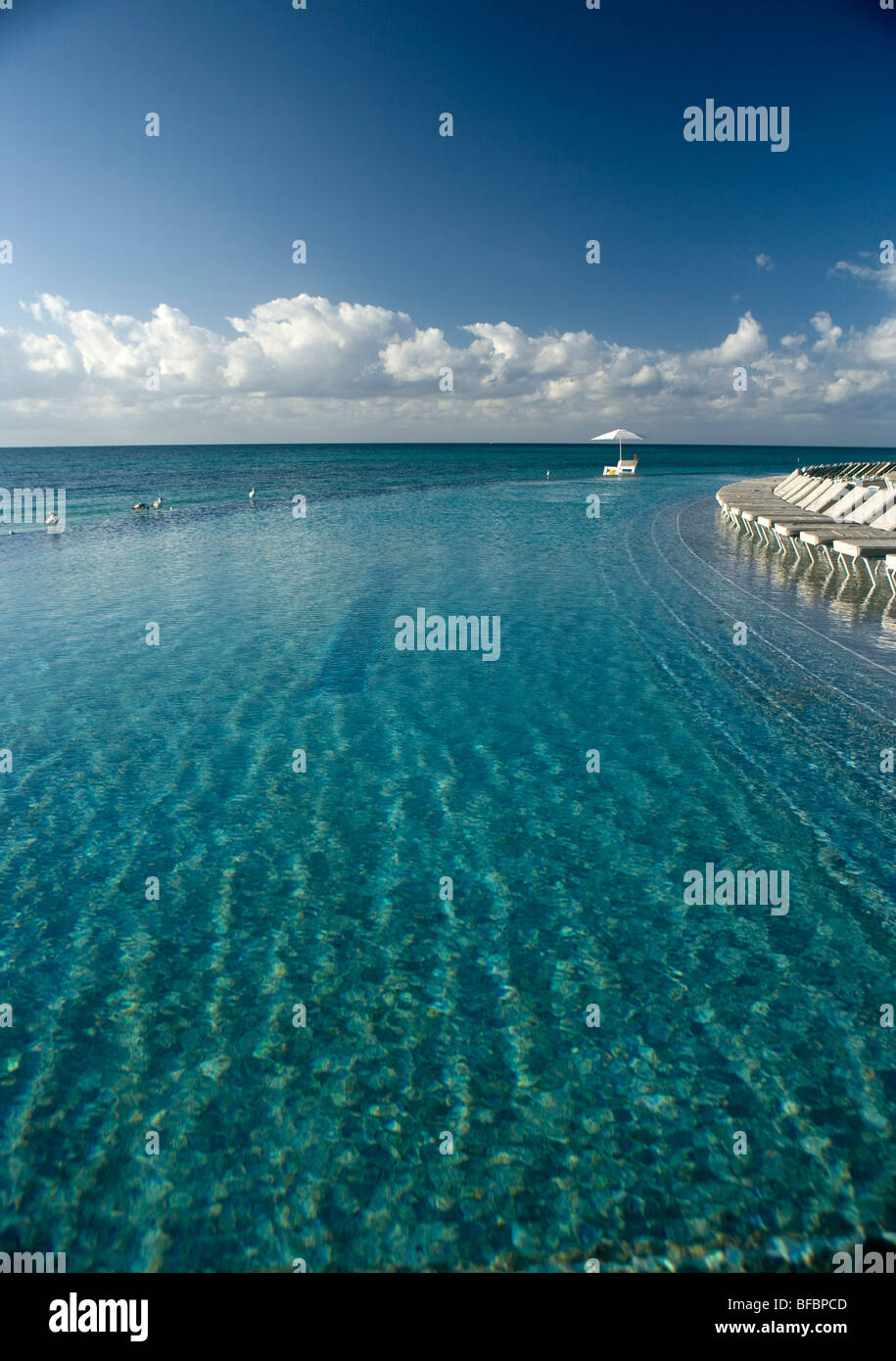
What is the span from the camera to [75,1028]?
4.72m

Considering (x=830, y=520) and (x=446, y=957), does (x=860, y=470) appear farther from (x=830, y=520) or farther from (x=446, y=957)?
(x=446, y=957)

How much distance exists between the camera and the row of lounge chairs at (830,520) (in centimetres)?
1614

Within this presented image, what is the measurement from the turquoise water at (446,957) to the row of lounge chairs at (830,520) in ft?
15.0

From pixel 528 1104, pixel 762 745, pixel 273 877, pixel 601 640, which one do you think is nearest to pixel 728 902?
pixel 528 1104

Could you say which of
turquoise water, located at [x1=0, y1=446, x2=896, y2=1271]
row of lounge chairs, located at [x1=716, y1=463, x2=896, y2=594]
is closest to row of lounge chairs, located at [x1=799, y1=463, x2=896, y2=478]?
row of lounge chairs, located at [x1=716, y1=463, x2=896, y2=594]

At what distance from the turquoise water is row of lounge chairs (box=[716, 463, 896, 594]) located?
4.57m

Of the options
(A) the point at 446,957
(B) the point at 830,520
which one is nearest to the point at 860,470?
(B) the point at 830,520

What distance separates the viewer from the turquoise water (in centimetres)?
364

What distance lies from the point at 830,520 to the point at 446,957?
800 inches

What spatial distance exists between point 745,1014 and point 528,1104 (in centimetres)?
170

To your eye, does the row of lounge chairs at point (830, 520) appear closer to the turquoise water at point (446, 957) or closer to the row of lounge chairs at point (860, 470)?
the turquoise water at point (446, 957)

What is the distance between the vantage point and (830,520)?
20547 millimetres

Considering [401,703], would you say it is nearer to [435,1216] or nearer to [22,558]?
[435,1216]
